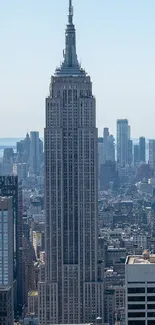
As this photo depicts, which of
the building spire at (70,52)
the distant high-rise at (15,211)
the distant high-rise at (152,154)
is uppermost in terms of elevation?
the distant high-rise at (152,154)

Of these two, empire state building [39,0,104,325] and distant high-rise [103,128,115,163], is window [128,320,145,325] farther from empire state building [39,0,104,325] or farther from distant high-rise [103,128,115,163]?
distant high-rise [103,128,115,163]

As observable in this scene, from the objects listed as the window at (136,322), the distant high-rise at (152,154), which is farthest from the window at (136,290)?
the distant high-rise at (152,154)

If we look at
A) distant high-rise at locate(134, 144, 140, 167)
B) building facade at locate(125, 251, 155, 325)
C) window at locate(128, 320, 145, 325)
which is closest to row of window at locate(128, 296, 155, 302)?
building facade at locate(125, 251, 155, 325)

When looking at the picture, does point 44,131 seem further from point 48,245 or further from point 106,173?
point 106,173

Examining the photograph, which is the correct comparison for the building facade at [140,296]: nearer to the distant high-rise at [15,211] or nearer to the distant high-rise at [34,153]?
the distant high-rise at [15,211]

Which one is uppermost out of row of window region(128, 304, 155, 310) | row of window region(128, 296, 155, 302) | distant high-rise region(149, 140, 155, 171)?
distant high-rise region(149, 140, 155, 171)
